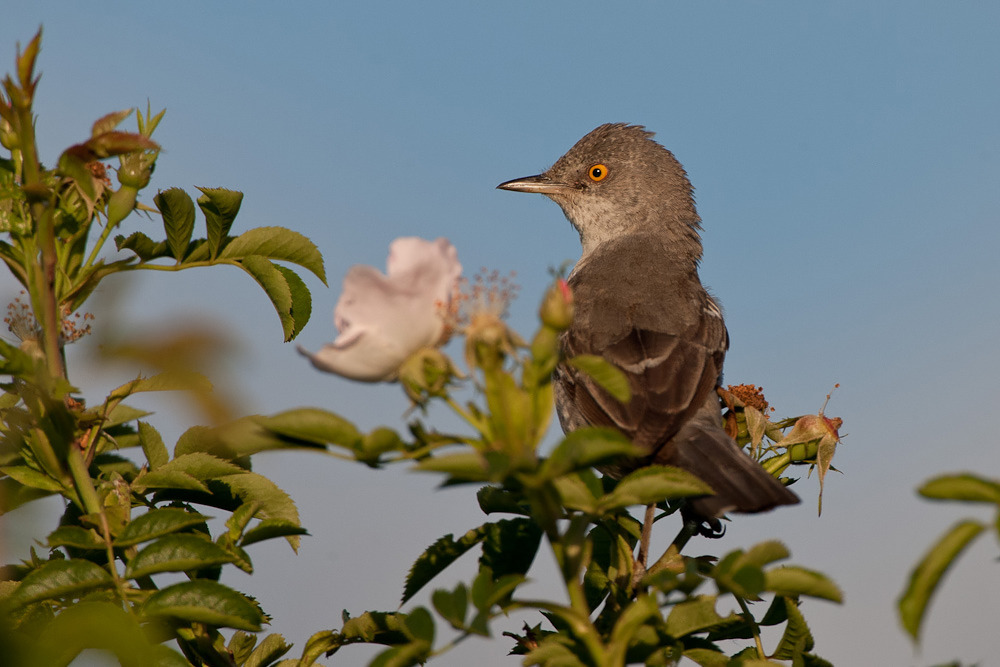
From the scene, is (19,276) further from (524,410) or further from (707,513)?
(707,513)

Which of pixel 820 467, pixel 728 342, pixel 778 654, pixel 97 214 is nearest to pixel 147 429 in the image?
pixel 97 214

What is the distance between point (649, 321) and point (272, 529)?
339 centimetres

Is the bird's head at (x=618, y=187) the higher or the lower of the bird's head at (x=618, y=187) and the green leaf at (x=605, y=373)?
the higher

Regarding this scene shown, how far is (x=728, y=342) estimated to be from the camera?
6270mm

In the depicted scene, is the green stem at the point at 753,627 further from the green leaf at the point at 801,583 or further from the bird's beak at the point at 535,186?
the bird's beak at the point at 535,186

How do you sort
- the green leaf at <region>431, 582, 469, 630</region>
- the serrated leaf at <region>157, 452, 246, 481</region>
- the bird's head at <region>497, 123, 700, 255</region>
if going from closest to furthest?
1. the green leaf at <region>431, 582, 469, 630</region>
2. the serrated leaf at <region>157, 452, 246, 481</region>
3. the bird's head at <region>497, 123, 700, 255</region>

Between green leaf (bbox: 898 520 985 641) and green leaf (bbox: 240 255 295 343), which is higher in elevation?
green leaf (bbox: 240 255 295 343)

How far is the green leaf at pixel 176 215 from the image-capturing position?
3.28 meters

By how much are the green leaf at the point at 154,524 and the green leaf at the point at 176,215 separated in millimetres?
1088

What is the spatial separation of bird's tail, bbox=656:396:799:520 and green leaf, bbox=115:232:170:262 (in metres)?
2.24

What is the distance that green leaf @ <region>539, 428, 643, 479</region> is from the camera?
75.8 inches

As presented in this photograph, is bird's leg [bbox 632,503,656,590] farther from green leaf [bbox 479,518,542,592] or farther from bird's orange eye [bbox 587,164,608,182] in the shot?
bird's orange eye [bbox 587,164,608,182]

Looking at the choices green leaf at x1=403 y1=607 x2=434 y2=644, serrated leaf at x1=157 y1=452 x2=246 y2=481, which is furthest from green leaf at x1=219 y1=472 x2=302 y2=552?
green leaf at x1=403 y1=607 x2=434 y2=644

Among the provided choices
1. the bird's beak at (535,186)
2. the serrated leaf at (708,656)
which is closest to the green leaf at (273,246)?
the serrated leaf at (708,656)
